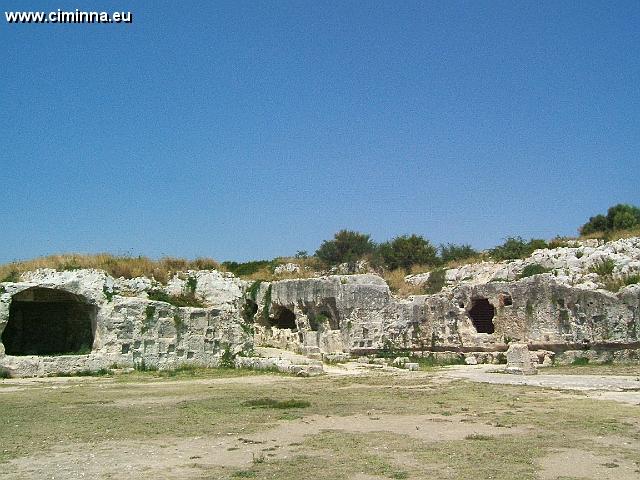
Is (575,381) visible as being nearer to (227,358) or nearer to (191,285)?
(227,358)

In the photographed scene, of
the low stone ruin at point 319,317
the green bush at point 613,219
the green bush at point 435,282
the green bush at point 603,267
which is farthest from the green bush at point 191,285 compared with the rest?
the green bush at point 613,219

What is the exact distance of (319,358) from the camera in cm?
2302

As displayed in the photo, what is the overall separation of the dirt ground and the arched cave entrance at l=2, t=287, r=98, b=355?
7.60m

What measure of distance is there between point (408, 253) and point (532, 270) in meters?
16.8

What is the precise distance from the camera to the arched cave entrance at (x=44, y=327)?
22.8 meters

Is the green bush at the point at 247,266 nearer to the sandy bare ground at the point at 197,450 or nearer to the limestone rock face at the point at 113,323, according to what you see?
the limestone rock face at the point at 113,323

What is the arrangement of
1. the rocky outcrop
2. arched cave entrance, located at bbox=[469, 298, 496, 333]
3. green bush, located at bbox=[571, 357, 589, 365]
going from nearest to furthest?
green bush, located at bbox=[571, 357, 589, 365] → the rocky outcrop → arched cave entrance, located at bbox=[469, 298, 496, 333]

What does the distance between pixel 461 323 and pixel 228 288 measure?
876 cm

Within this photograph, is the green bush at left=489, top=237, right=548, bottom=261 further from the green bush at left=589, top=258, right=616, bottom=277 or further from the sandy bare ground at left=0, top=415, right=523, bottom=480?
the sandy bare ground at left=0, top=415, right=523, bottom=480

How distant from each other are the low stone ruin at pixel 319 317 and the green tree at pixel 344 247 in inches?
672

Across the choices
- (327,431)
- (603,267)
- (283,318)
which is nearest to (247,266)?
(283,318)

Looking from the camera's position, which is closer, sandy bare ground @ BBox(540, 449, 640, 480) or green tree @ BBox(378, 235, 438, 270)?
sandy bare ground @ BBox(540, 449, 640, 480)

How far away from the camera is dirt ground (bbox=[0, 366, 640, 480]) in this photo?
21.1ft

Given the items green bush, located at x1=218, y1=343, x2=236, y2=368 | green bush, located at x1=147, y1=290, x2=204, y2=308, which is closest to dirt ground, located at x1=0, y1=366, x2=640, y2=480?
green bush, located at x1=218, y1=343, x2=236, y2=368
